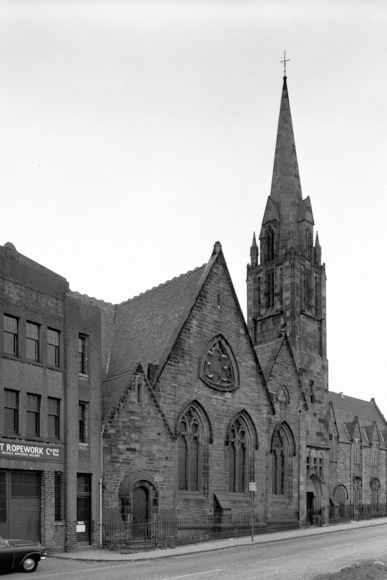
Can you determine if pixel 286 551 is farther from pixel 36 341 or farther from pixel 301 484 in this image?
pixel 301 484

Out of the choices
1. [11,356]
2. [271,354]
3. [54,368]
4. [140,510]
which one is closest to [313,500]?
[271,354]

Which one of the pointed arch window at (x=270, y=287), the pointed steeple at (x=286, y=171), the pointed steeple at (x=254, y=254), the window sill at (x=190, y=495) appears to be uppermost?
the pointed steeple at (x=286, y=171)

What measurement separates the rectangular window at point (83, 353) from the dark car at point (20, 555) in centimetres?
972

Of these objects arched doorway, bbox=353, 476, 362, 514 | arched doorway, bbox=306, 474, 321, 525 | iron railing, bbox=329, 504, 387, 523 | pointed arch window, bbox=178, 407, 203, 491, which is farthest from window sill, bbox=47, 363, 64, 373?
arched doorway, bbox=353, 476, 362, 514

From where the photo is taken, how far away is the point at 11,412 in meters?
29.3

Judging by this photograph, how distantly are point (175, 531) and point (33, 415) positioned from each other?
9493mm

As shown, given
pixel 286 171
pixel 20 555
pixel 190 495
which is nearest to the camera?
pixel 20 555

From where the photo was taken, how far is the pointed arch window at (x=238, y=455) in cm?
4178

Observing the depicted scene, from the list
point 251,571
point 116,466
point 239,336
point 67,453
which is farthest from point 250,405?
point 251,571

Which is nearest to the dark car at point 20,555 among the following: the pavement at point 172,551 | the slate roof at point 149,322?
the pavement at point 172,551

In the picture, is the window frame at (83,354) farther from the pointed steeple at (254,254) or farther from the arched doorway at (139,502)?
A: the pointed steeple at (254,254)

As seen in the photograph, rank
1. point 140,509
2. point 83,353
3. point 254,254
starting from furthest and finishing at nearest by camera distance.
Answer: point 254,254 → point 140,509 → point 83,353

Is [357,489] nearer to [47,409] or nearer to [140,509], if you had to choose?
[140,509]

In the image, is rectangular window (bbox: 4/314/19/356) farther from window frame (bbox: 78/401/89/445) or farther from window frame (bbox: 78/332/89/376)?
window frame (bbox: 78/401/89/445)
